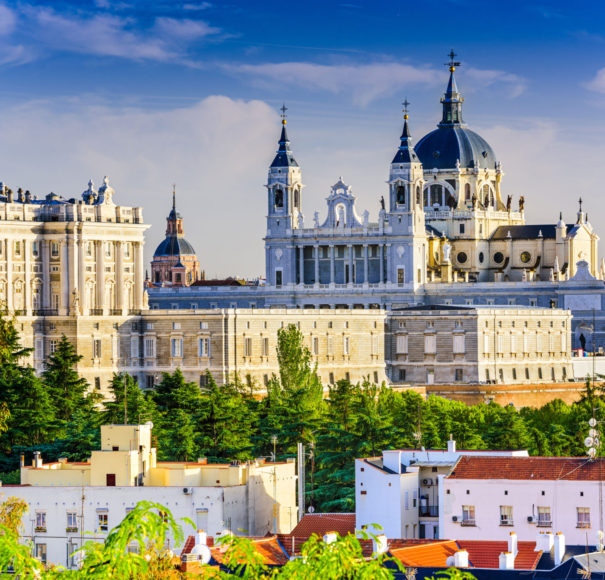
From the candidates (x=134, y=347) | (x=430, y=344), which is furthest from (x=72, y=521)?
(x=430, y=344)

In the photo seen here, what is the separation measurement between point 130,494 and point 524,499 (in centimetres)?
1201

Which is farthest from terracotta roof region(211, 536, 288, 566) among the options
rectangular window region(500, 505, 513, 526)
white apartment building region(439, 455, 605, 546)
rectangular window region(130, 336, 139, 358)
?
rectangular window region(130, 336, 139, 358)

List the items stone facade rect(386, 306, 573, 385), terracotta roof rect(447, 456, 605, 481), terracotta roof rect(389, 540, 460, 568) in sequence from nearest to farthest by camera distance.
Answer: terracotta roof rect(389, 540, 460, 568)
terracotta roof rect(447, 456, 605, 481)
stone facade rect(386, 306, 573, 385)

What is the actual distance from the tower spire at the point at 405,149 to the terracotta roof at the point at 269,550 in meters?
119

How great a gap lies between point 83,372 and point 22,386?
21.4 meters

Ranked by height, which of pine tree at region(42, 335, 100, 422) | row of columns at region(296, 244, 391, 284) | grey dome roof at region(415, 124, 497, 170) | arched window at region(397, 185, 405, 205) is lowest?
pine tree at region(42, 335, 100, 422)

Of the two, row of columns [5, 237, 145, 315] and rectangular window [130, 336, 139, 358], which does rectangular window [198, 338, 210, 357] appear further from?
row of columns [5, 237, 145, 315]

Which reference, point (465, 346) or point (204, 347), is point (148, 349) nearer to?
point (204, 347)

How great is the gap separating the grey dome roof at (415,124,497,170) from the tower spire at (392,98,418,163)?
14.5 m

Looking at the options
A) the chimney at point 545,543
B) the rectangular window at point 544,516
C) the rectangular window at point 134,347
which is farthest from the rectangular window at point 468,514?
the rectangular window at point 134,347

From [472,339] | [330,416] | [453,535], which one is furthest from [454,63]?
[453,535]

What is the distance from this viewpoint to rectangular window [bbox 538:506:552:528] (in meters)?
57.8

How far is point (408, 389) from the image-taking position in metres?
128

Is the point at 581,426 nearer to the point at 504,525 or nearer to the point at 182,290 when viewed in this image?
the point at 504,525
